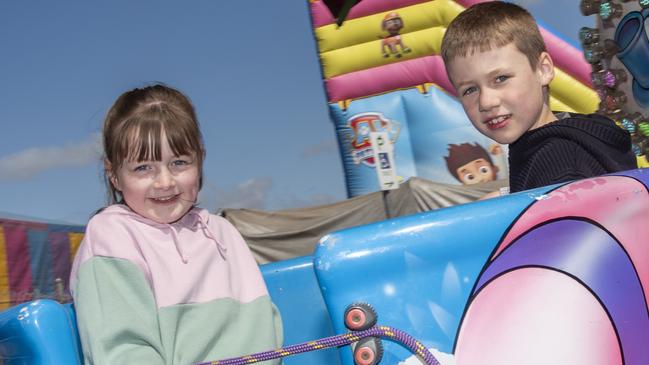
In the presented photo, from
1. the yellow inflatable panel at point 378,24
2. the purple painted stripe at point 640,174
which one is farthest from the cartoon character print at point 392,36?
the purple painted stripe at point 640,174

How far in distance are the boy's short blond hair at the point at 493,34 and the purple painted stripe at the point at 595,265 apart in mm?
430

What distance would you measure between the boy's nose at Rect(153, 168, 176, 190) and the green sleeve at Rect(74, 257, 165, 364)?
0.52 ft

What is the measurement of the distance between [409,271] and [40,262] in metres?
4.98

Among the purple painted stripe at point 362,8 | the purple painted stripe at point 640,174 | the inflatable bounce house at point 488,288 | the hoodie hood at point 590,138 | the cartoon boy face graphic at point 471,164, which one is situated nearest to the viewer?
the inflatable bounce house at point 488,288

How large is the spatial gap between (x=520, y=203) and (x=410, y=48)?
549 cm

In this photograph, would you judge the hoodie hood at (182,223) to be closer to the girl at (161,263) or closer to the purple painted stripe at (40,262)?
the girl at (161,263)

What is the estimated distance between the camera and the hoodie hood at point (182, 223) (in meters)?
1.17

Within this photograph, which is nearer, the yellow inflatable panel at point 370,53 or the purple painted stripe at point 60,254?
the purple painted stripe at point 60,254

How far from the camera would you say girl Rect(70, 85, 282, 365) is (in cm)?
103

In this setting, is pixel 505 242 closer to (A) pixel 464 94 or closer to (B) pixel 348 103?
(A) pixel 464 94

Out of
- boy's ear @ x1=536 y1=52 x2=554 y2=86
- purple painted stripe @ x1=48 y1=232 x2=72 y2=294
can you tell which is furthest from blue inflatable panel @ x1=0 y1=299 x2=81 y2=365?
purple painted stripe @ x1=48 y1=232 x2=72 y2=294

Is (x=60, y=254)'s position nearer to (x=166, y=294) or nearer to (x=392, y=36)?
(x=392, y=36)

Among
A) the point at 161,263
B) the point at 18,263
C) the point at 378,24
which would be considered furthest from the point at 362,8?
the point at 161,263

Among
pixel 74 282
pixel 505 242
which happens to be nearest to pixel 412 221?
pixel 505 242
